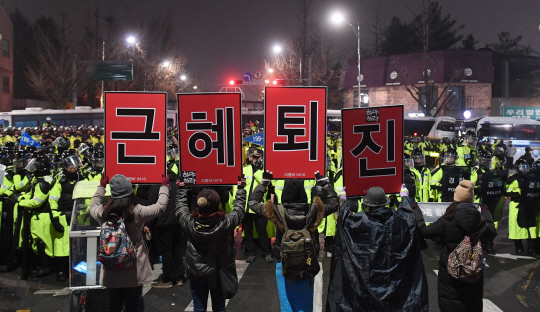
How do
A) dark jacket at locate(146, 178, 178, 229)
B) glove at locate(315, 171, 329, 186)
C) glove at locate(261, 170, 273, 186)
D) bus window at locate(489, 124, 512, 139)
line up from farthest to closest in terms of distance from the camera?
1. bus window at locate(489, 124, 512, 139)
2. dark jacket at locate(146, 178, 178, 229)
3. glove at locate(315, 171, 329, 186)
4. glove at locate(261, 170, 273, 186)

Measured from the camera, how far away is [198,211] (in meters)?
4.68

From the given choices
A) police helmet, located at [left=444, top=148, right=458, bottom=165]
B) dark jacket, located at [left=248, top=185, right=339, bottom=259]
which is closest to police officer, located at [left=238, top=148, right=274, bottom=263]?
police helmet, located at [left=444, top=148, right=458, bottom=165]

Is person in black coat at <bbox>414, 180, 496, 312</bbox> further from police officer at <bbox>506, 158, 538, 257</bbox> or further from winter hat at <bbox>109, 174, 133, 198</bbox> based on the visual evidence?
police officer at <bbox>506, 158, 538, 257</bbox>

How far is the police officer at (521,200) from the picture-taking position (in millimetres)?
→ 9219

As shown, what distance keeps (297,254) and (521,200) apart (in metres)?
6.26

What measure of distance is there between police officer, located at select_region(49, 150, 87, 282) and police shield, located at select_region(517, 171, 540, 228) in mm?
7887

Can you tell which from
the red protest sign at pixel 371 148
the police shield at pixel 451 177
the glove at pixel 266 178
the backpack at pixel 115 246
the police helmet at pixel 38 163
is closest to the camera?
the backpack at pixel 115 246

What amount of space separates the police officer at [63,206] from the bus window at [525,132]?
2923 cm

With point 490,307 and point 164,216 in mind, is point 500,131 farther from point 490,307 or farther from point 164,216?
point 164,216

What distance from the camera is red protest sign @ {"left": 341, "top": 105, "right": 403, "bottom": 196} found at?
5797 millimetres

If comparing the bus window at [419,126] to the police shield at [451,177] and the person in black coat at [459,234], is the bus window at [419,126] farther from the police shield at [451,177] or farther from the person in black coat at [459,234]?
the person in black coat at [459,234]

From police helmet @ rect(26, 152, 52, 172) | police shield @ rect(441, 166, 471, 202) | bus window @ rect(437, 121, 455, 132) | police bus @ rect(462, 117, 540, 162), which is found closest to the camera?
police helmet @ rect(26, 152, 52, 172)

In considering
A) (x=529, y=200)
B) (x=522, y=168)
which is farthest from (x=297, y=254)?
(x=522, y=168)

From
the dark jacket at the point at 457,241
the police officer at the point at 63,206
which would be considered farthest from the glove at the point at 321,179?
the police officer at the point at 63,206
